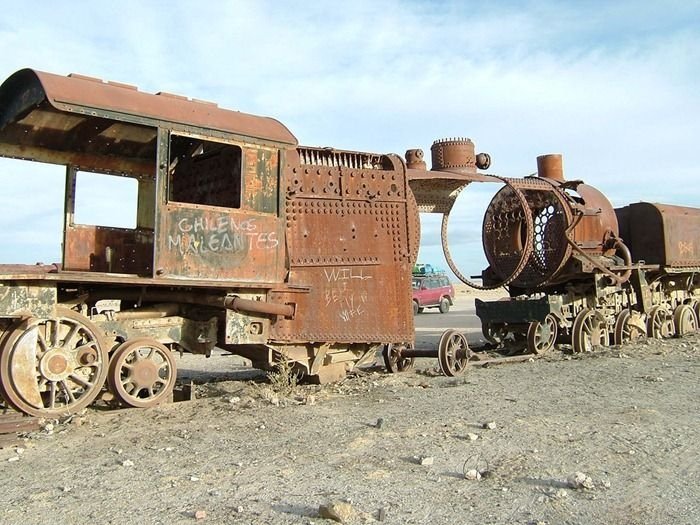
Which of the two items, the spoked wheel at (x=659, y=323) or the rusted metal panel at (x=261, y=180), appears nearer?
the rusted metal panel at (x=261, y=180)

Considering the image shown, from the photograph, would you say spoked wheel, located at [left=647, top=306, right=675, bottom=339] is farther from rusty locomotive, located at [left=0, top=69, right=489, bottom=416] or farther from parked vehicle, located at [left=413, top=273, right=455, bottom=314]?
parked vehicle, located at [left=413, top=273, right=455, bottom=314]

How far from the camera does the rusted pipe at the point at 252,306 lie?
21.6ft

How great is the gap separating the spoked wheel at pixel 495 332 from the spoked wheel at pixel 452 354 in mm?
2682

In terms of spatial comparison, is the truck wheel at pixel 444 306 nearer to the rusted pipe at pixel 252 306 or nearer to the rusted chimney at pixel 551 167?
the rusted chimney at pixel 551 167

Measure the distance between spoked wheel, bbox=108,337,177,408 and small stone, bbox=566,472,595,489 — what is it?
3.98m

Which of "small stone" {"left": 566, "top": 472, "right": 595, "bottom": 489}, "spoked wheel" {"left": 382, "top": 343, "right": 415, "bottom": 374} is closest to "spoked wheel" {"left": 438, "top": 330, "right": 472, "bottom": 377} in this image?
"spoked wheel" {"left": 382, "top": 343, "right": 415, "bottom": 374}

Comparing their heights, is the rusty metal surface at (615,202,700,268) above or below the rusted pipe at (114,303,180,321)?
above

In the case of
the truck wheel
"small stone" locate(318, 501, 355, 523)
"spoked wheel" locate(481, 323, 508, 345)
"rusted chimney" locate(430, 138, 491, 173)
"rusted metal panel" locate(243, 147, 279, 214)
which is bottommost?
"small stone" locate(318, 501, 355, 523)

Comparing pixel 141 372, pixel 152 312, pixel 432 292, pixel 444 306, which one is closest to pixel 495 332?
pixel 152 312

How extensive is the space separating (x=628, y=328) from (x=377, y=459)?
9794 millimetres

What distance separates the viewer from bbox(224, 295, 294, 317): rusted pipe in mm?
6582

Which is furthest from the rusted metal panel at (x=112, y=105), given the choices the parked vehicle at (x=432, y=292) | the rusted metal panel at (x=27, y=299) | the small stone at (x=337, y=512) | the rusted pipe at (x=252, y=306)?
the parked vehicle at (x=432, y=292)

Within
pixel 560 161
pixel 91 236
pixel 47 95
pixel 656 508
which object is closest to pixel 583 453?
pixel 656 508

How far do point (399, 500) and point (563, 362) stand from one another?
6.86 meters
